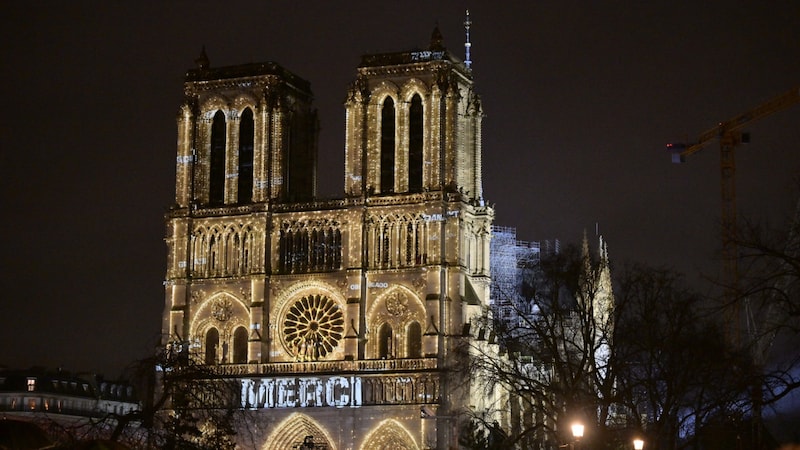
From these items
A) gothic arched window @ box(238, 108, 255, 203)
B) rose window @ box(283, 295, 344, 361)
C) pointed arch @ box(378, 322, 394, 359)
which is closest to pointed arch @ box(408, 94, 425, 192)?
pointed arch @ box(378, 322, 394, 359)

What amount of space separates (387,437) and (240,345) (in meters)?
11.2

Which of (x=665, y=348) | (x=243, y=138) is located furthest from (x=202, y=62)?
(x=665, y=348)

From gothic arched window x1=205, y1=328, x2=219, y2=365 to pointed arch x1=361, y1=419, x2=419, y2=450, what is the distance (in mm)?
11246

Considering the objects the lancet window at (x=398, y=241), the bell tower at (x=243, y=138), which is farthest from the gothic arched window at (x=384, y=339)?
the bell tower at (x=243, y=138)

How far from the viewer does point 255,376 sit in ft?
281

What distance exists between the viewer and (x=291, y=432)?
278 ft

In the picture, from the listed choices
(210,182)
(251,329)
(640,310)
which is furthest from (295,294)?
(640,310)

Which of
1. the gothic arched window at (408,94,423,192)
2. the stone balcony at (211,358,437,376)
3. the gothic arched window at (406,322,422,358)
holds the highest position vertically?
the gothic arched window at (408,94,423,192)

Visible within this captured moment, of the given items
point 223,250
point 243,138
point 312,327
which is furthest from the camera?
point 243,138

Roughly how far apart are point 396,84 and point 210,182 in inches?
511

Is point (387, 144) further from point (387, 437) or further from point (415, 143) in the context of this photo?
point (387, 437)

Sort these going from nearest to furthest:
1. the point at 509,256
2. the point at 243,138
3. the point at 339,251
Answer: the point at 339,251 < the point at 243,138 < the point at 509,256

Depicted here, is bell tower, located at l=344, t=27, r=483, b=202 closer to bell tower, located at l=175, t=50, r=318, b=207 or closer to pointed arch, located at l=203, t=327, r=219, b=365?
bell tower, located at l=175, t=50, r=318, b=207

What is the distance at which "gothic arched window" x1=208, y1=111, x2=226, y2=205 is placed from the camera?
297ft
